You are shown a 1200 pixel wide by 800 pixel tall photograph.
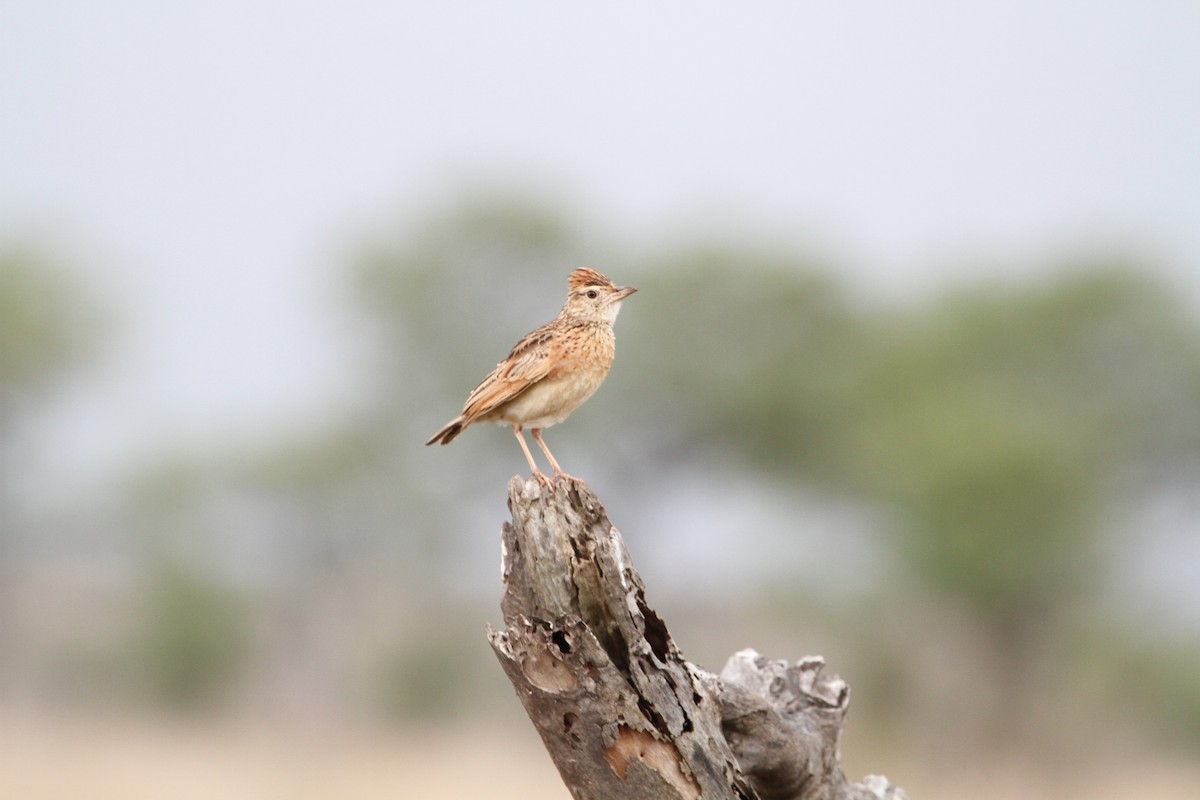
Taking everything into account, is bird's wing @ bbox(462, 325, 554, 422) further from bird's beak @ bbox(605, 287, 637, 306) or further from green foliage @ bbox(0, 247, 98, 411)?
green foliage @ bbox(0, 247, 98, 411)

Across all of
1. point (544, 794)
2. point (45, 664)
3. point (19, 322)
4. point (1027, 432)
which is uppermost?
point (19, 322)

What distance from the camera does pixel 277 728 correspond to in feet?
159

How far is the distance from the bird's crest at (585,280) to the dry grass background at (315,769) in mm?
20851

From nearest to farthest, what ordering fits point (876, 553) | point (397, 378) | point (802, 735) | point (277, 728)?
1. point (802, 735)
2. point (876, 553)
3. point (277, 728)
4. point (397, 378)

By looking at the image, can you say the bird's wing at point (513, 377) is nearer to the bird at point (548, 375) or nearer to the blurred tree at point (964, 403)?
the bird at point (548, 375)

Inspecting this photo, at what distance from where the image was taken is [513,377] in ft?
28.3

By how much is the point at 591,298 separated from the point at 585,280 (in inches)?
7.5

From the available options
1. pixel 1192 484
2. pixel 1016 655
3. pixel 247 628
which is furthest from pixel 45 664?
pixel 1192 484

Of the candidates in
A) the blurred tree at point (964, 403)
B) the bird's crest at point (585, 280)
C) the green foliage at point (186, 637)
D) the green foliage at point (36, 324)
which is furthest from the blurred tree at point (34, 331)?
the bird's crest at point (585, 280)

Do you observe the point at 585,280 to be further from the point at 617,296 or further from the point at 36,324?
the point at 36,324

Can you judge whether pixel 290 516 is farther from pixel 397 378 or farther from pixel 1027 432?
pixel 1027 432

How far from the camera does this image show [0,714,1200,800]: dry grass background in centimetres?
2948

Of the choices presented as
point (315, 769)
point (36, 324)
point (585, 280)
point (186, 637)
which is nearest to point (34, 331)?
point (36, 324)

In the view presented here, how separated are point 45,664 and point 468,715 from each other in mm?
13777
